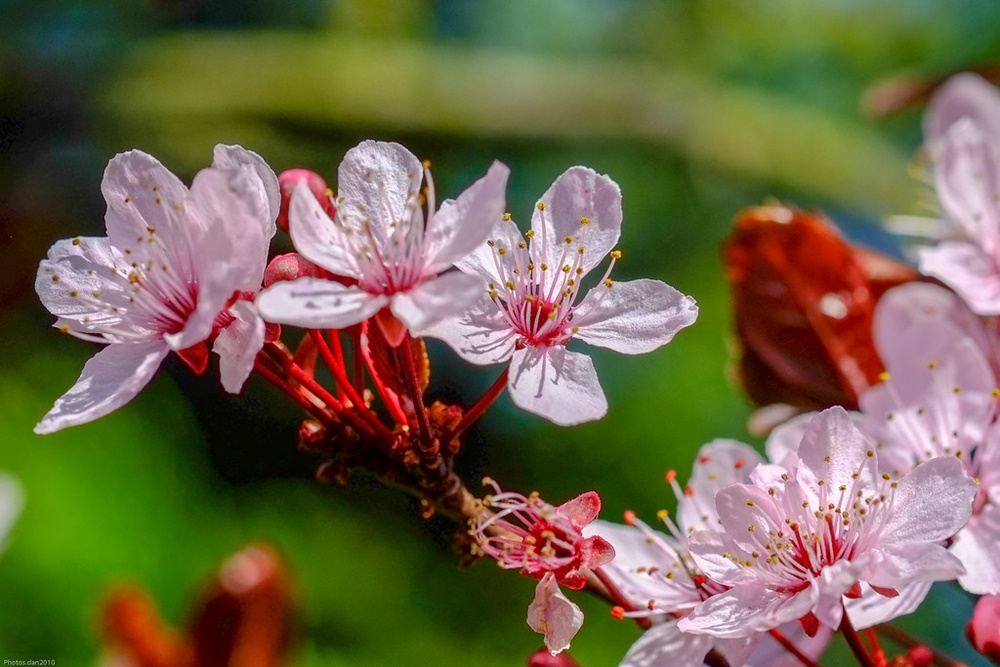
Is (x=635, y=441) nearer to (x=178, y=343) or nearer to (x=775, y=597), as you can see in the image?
(x=775, y=597)

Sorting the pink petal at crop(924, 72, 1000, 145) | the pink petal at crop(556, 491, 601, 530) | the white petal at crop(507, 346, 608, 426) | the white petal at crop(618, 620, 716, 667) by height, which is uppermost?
the pink petal at crop(924, 72, 1000, 145)

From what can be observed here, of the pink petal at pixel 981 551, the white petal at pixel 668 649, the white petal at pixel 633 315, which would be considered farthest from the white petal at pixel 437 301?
the pink petal at pixel 981 551

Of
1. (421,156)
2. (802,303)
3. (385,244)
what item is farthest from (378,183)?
(421,156)

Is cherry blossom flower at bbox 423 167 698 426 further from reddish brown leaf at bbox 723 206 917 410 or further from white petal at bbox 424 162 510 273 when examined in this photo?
reddish brown leaf at bbox 723 206 917 410

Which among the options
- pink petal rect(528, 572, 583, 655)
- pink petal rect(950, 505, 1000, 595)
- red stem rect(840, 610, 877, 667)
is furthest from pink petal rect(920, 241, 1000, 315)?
pink petal rect(528, 572, 583, 655)

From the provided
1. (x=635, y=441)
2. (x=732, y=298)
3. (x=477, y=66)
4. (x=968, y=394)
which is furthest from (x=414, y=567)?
(x=477, y=66)

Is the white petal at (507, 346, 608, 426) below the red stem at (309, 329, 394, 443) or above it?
above

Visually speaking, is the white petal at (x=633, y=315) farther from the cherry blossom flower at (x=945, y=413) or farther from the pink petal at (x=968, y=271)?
the pink petal at (x=968, y=271)
